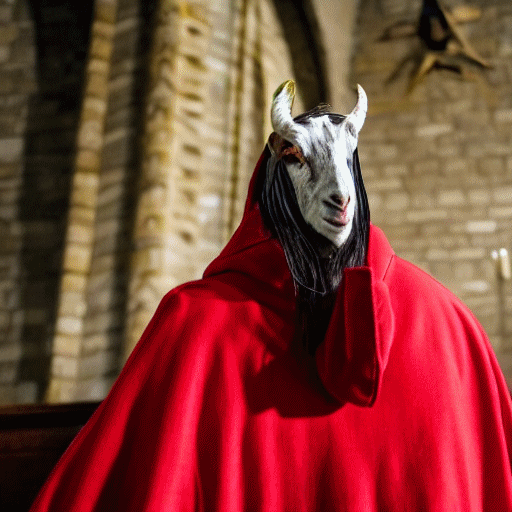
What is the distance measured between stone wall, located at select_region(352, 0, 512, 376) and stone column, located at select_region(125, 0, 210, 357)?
2.47 metres

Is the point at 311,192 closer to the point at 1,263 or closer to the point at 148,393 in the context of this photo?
the point at 148,393

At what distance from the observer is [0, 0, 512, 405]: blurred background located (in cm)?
371

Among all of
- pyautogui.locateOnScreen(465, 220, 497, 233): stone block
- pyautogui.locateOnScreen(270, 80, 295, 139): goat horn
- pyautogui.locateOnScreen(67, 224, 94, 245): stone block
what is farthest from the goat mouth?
pyautogui.locateOnScreen(465, 220, 497, 233): stone block

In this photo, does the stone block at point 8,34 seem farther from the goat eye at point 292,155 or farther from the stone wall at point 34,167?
the goat eye at point 292,155

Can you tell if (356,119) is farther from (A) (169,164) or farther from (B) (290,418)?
(A) (169,164)

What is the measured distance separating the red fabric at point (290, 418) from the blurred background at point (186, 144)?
78.8 inches

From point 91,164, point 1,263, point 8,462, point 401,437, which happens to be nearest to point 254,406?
point 401,437

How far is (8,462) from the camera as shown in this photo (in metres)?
1.91

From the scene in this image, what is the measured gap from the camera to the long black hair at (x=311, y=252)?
141cm

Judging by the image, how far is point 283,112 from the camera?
1.48m

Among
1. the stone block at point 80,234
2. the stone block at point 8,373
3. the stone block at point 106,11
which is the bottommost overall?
the stone block at point 8,373

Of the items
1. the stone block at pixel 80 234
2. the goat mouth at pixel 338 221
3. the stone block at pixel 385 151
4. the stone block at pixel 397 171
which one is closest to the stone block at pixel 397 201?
the stone block at pixel 397 171

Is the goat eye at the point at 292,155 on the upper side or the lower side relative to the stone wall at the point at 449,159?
lower

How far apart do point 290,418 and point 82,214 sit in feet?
9.34
